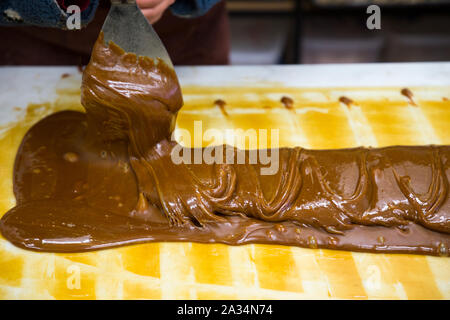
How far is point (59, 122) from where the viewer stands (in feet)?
8.75

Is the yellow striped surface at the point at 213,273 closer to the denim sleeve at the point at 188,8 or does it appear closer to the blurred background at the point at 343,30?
the denim sleeve at the point at 188,8

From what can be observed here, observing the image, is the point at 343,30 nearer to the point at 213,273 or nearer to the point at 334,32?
the point at 334,32

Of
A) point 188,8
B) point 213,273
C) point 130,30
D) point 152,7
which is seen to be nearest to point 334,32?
point 188,8

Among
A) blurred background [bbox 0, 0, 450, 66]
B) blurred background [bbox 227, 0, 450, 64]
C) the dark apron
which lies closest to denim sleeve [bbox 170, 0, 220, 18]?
the dark apron

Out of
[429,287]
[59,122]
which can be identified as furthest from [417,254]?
[59,122]

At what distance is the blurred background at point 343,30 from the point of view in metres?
4.70

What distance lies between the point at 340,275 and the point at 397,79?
1491mm

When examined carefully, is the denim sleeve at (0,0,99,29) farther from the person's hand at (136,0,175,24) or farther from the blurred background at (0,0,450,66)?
the blurred background at (0,0,450,66)

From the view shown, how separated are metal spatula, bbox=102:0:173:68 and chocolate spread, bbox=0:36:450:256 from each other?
0.04 metres

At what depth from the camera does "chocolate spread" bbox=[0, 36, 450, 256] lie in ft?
7.12

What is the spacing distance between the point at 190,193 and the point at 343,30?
11.2 feet

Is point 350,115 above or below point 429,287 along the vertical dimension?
above

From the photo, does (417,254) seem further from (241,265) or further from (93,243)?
(93,243)

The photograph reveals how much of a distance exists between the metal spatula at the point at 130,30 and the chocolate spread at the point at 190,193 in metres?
0.04
